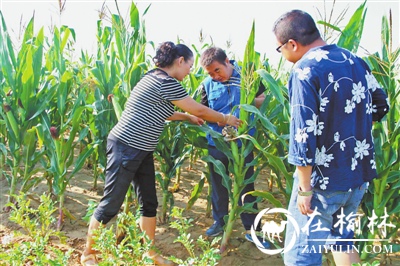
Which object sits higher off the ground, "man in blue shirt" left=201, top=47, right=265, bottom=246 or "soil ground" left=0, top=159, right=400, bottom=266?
"man in blue shirt" left=201, top=47, right=265, bottom=246

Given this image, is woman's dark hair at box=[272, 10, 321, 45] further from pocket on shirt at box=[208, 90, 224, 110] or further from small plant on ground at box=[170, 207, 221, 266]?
pocket on shirt at box=[208, 90, 224, 110]

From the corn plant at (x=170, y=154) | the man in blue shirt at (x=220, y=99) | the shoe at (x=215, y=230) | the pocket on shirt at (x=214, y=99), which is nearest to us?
the man in blue shirt at (x=220, y=99)

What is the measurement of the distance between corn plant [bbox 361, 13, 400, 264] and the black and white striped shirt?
3.75ft

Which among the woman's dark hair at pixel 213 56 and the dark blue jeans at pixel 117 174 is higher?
the woman's dark hair at pixel 213 56

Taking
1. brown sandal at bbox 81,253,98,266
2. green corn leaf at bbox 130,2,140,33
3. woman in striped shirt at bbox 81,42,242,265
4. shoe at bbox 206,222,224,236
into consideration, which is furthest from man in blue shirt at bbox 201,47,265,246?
brown sandal at bbox 81,253,98,266

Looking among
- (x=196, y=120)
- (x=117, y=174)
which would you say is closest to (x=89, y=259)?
(x=117, y=174)

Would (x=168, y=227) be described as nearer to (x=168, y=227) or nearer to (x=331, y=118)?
(x=168, y=227)

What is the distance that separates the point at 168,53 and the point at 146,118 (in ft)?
1.38

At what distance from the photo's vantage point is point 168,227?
3.29 meters

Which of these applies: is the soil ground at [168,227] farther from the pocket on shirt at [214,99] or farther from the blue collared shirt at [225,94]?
the pocket on shirt at [214,99]

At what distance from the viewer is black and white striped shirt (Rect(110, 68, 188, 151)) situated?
249cm

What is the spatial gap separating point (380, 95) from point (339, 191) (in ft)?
1.69

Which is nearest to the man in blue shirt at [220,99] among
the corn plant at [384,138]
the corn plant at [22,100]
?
the corn plant at [384,138]

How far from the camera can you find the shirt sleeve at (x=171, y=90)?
248 centimetres
